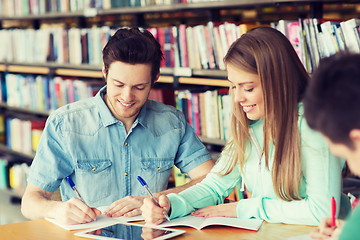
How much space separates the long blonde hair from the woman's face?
2 cm

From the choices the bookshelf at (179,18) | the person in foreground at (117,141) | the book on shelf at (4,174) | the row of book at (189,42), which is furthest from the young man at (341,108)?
the book on shelf at (4,174)

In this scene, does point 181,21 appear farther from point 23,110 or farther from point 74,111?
point 74,111

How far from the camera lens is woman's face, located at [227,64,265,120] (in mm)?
1601

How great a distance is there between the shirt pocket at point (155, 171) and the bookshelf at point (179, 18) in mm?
882

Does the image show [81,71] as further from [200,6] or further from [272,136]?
[272,136]

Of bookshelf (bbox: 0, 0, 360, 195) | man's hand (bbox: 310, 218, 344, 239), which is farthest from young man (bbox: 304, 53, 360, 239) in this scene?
bookshelf (bbox: 0, 0, 360, 195)

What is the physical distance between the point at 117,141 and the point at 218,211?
526 mm

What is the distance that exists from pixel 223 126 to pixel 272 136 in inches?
52.5

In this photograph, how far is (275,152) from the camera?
5.12ft

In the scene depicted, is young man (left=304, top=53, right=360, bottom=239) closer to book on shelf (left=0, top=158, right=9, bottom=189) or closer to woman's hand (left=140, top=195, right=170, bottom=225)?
woman's hand (left=140, top=195, right=170, bottom=225)

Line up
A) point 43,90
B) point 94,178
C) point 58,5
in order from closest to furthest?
1. point 94,178
2. point 58,5
3. point 43,90

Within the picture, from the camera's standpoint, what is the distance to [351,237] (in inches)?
36.7

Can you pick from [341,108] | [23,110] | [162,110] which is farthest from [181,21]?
[341,108]

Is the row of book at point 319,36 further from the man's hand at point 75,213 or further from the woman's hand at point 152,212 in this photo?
the man's hand at point 75,213
